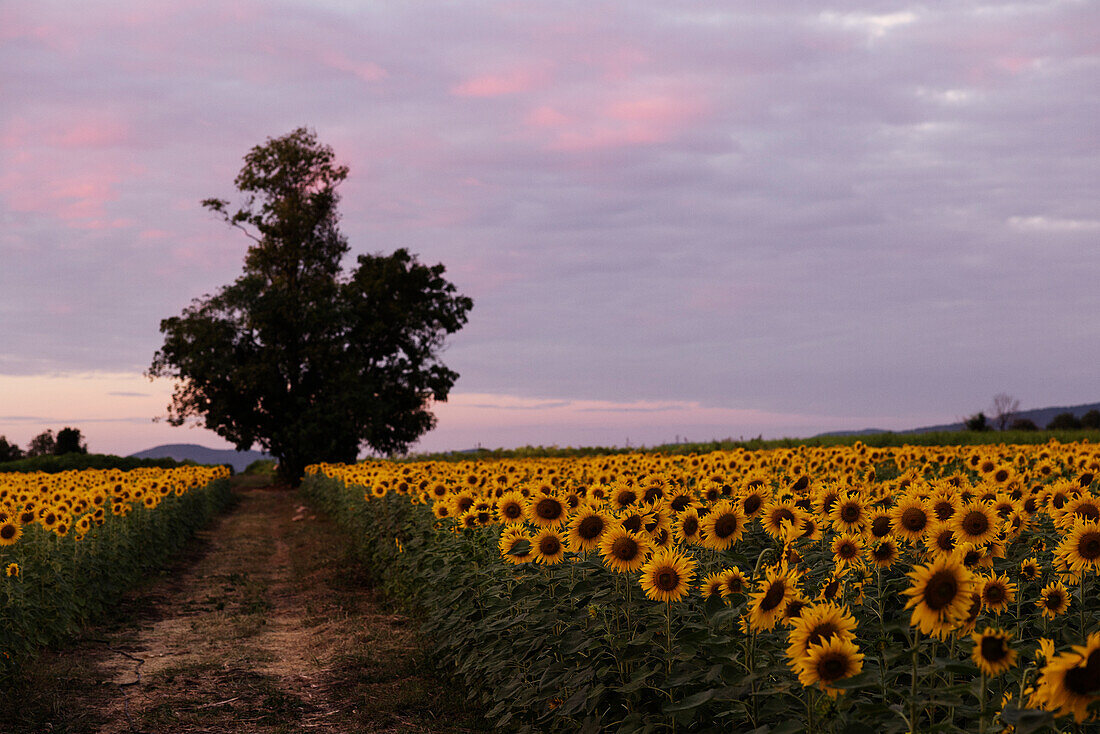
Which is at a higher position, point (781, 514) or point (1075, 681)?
point (781, 514)

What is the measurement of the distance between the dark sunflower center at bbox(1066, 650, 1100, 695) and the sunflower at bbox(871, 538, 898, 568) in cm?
232

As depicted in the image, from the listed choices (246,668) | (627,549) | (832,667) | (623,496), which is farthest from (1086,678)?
(246,668)

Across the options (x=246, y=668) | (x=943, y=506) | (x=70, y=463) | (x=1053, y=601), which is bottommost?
(x=246, y=668)

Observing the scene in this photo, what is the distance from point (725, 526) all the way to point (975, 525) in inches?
61.9

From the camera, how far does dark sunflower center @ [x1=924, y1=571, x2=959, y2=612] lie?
143 inches

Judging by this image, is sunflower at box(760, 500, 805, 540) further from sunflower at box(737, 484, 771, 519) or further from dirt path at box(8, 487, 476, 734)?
dirt path at box(8, 487, 476, 734)

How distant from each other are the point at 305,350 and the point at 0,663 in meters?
38.1

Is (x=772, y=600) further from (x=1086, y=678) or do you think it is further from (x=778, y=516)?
(x=778, y=516)

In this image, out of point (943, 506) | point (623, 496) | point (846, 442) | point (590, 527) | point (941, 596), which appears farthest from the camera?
point (846, 442)

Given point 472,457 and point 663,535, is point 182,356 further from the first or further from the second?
point 663,535

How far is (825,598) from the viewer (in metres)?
4.68

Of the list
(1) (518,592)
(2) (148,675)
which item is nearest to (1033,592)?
(1) (518,592)

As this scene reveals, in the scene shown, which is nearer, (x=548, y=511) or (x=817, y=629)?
(x=817, y=629)

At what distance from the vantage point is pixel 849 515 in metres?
6.27
